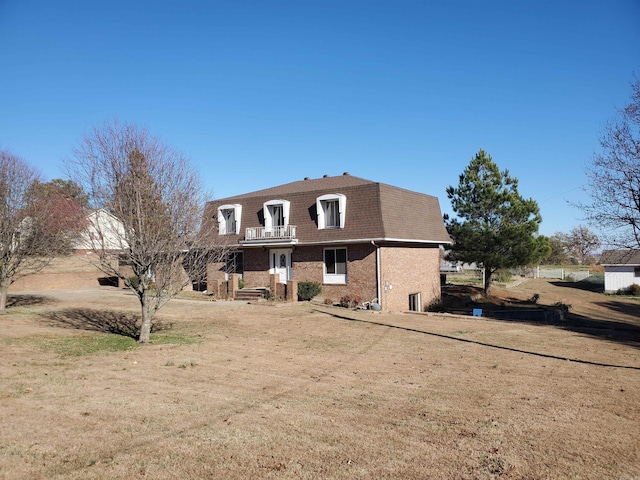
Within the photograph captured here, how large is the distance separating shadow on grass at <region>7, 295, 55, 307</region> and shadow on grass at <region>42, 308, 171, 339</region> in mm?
3400

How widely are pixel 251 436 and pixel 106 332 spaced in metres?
10.7

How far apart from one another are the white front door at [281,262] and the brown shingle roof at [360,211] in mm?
1653

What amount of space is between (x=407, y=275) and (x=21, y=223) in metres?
19.5

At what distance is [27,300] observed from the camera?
2348cm

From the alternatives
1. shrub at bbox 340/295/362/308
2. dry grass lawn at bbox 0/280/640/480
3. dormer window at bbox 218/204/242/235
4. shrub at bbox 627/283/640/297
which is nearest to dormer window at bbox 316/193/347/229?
shrub at bbox 340/295/362/308

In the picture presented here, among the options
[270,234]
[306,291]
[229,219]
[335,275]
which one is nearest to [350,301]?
[335,275]

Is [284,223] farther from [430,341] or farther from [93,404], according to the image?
A: [93,404]

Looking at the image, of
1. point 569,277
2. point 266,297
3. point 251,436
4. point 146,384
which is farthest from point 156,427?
point 569,277

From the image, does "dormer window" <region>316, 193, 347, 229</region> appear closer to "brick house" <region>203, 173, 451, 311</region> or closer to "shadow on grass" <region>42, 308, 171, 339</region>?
"brick house" <region>203, 173, 451, 311</region>

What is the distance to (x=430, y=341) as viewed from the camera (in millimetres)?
15062

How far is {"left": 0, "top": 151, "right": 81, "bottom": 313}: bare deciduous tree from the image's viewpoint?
1828cm

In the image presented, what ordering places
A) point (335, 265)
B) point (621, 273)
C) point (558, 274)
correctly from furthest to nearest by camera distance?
1. point (558, 274)
2. point (621, 273)
3. point (335, 265)

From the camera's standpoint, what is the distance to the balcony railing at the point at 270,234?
27484 mm

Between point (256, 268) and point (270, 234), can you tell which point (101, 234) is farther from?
point (256, 268)
